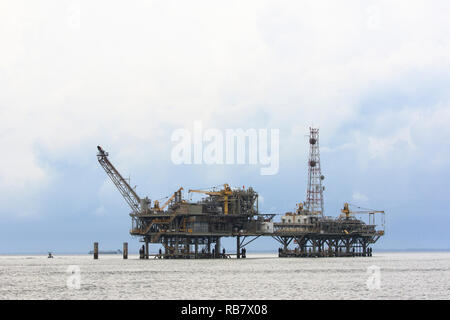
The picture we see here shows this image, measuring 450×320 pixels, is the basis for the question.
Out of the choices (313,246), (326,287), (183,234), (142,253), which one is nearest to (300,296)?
(326,287)

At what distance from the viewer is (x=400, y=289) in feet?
219

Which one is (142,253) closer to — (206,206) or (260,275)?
(206,206)

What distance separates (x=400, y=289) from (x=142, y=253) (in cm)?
8246

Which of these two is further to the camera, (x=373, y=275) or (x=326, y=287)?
(x=373, y=275)

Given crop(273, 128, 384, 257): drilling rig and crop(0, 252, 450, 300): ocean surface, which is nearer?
crop(0, 252, 450, 300): ocean surface

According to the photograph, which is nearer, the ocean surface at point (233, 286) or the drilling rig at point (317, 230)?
the ocean surface at point (233, 286)

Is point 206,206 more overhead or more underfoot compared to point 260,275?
more overhead
